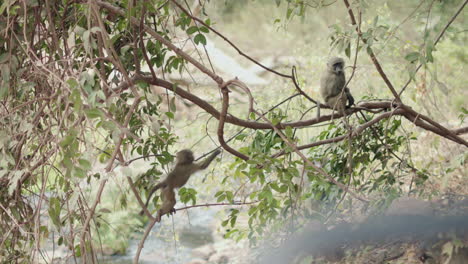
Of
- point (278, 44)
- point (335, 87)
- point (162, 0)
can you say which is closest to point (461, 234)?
point (335, 87)

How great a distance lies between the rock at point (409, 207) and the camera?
3.13m

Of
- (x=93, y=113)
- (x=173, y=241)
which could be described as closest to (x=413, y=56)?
(x=93, y=113)

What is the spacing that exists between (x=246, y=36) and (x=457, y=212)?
9000 millimetres

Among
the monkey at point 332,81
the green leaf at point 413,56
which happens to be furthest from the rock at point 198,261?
the green leaf at point 413,56

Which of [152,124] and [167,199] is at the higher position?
[167,199]

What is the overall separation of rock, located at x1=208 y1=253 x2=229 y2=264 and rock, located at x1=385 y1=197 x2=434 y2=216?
3.02 meters

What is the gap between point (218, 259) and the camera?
6.01 meters

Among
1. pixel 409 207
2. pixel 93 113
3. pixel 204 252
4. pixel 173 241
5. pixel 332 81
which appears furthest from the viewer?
pixel 204 252

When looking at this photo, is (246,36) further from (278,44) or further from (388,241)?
(388,241)

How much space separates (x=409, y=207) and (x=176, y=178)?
1.42 m

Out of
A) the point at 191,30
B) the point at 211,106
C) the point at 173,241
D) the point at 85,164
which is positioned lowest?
the point at 85,164

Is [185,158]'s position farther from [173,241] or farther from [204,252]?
[204,252]

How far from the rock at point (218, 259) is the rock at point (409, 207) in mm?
3025

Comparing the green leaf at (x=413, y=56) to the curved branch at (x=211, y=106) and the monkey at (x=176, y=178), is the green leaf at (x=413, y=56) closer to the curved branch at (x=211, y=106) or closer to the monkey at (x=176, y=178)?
the curved branch at (x=211, y=106)
